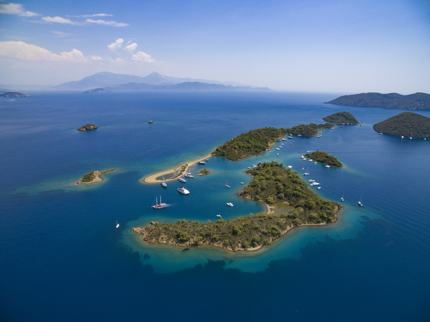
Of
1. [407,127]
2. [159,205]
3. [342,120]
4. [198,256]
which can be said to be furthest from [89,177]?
[342,120]

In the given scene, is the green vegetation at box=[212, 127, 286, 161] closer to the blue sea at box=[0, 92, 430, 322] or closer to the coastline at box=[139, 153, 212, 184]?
the blue sea at box=[0, 92, 430, 322]

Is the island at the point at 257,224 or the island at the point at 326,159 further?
the island at the point at 326,159

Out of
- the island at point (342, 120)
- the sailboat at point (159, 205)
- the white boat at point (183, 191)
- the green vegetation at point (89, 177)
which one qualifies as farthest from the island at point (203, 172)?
the island at point (342, 120)

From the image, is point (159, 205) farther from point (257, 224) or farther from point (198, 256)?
point (257, 224)

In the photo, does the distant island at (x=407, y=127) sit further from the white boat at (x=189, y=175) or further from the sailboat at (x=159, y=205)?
the sailboat at (x=159, y=205)

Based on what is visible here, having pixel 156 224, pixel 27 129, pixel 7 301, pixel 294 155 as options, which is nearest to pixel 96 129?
pixel 27 129

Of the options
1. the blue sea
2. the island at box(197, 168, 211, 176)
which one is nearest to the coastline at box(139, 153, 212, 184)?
the blue sea
